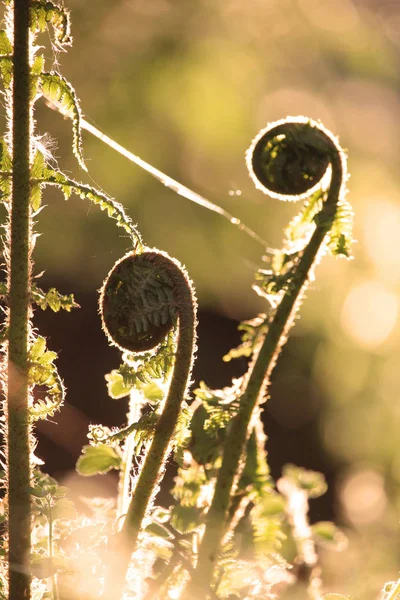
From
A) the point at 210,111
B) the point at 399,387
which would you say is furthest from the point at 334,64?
the point at 399,387

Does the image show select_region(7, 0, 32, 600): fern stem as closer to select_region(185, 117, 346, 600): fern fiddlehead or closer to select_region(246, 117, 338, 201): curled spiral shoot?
select_region(185, 117, 346, 600): fern fiddlehead

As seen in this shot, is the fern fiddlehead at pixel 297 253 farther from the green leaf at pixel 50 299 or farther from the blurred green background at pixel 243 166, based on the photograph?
the blurred green background at pixel 243 166

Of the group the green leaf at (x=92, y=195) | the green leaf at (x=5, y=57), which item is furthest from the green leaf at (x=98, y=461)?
the green leaf at (x=5, y=57)

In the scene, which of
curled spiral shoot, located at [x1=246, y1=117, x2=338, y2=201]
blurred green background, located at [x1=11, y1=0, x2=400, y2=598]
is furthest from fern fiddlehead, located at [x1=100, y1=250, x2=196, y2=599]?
blurred green background, located at [x1=11, y1=0, x2=400, y2=598]

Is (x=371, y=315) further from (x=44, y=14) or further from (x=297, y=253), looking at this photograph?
(x=44, y=14)

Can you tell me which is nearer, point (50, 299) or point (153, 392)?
point (50, 299)

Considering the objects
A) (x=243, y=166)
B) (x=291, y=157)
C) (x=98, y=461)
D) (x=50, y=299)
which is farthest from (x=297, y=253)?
(x=243, y=166)
